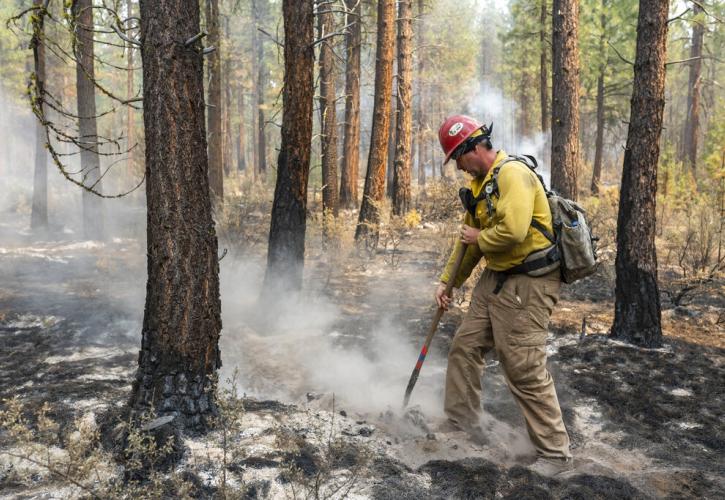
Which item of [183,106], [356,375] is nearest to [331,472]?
[356,375]

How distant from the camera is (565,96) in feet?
29.6

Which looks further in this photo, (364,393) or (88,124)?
(88,124)

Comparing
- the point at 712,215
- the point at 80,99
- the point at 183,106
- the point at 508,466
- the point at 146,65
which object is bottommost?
the point at 508,466

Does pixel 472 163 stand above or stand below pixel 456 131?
below

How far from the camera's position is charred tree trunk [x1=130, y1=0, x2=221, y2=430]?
11.7ft

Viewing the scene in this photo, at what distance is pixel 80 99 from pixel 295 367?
32.6 feet

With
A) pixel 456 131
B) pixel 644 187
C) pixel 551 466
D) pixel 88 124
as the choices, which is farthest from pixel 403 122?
pixel 551 466

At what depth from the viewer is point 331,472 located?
11.1ft

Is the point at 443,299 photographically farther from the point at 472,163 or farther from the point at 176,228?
the point at 176,228

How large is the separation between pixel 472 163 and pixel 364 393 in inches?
93.6

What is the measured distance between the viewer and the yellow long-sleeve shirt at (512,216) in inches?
139

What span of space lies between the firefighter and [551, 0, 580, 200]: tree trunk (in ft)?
18.5

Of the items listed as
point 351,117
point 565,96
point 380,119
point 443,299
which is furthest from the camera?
point 351,117

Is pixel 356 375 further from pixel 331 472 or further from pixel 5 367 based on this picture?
pixel 5 367
